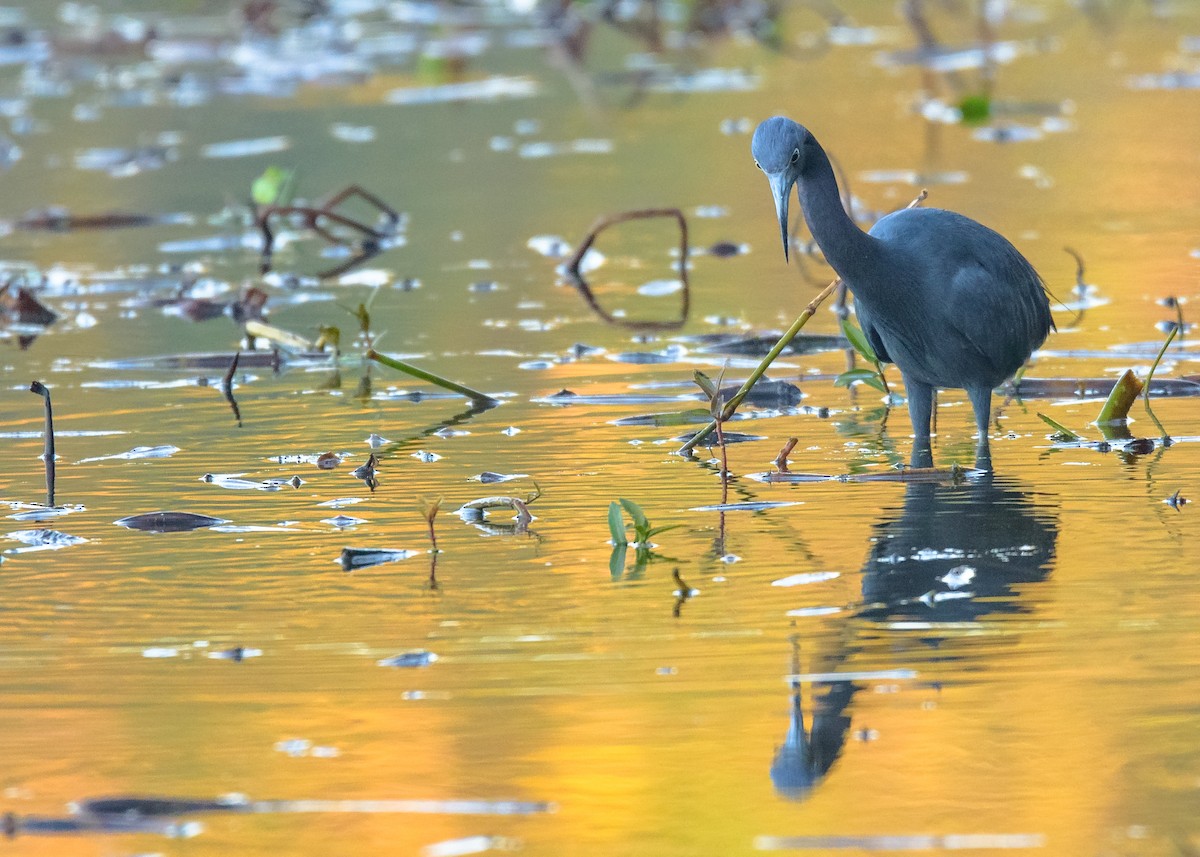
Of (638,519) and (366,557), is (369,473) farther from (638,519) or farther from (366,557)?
(638,519)

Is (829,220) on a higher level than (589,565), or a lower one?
higher

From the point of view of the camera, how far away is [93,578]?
4324 mm

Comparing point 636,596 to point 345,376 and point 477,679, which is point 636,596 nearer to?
point 477,679

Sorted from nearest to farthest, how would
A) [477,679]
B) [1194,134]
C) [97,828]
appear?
[97,828] → [477,679] → [1194,134]

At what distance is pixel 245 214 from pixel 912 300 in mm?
5332

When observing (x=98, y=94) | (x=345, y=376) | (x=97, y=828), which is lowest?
(x=97, y=828)

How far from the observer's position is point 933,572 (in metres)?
4.16

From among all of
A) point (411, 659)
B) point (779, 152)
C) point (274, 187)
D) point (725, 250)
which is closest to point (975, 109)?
point (725, 250)

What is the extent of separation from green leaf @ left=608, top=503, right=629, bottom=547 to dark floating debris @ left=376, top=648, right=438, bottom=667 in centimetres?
68

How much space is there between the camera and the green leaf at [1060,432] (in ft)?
16.9

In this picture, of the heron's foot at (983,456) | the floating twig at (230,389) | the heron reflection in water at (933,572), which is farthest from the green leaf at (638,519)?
the floating twig at (230,389)

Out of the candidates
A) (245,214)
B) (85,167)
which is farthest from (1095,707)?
(85,167)

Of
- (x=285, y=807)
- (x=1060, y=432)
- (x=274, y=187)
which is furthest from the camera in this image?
(x=274, y=187)

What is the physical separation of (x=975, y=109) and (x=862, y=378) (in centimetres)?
589
